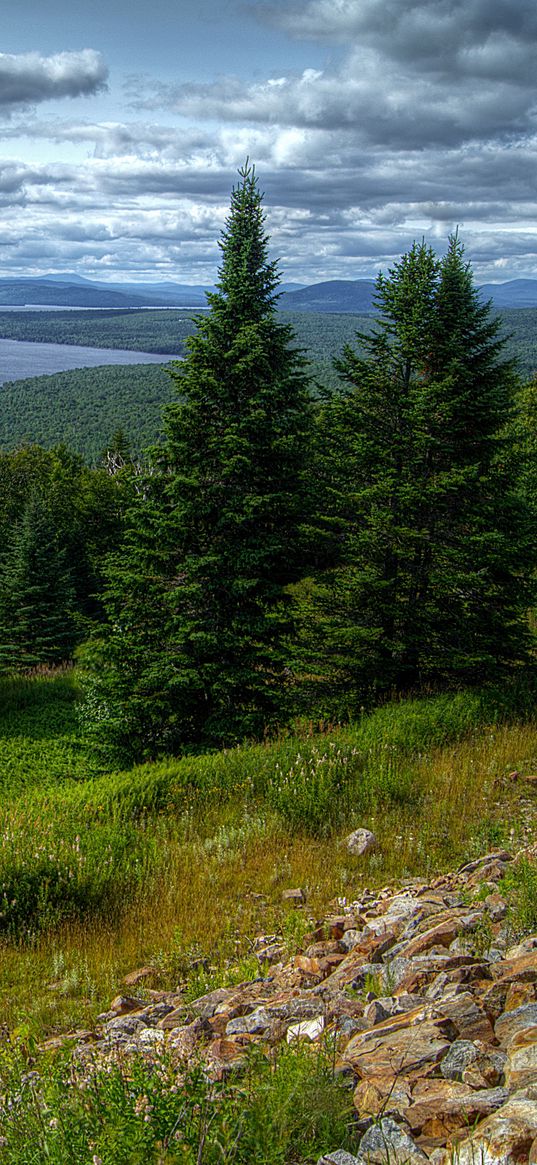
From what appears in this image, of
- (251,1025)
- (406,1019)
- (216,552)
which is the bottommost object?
(251,1025)

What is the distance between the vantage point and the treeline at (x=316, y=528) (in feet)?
38.7

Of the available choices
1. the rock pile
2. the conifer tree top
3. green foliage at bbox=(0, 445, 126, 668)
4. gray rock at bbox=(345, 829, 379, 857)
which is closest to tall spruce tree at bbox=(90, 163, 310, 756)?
the conifer tree top

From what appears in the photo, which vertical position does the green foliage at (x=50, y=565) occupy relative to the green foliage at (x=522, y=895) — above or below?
below

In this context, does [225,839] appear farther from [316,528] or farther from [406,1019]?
[316,528]

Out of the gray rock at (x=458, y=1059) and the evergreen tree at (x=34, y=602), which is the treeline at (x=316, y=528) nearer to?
the gray rock at (x=458, y=1059)

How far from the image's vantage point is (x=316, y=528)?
492 inches

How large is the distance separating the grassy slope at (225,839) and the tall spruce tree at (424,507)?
1.95m

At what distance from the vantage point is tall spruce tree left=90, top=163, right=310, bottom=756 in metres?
12.4

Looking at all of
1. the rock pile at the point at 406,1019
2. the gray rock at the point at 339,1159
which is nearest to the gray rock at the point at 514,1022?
the rock pile at the point at 406,1019

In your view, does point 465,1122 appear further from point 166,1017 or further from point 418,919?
point 418,919

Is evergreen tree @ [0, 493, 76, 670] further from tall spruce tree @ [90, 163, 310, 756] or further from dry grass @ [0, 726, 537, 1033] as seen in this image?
dry grass @ [0, 726, 537, 1033]

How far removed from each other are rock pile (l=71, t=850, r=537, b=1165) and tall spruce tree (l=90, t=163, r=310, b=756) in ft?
23.8

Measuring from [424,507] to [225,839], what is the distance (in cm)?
722

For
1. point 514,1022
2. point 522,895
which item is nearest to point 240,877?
point 522,895
